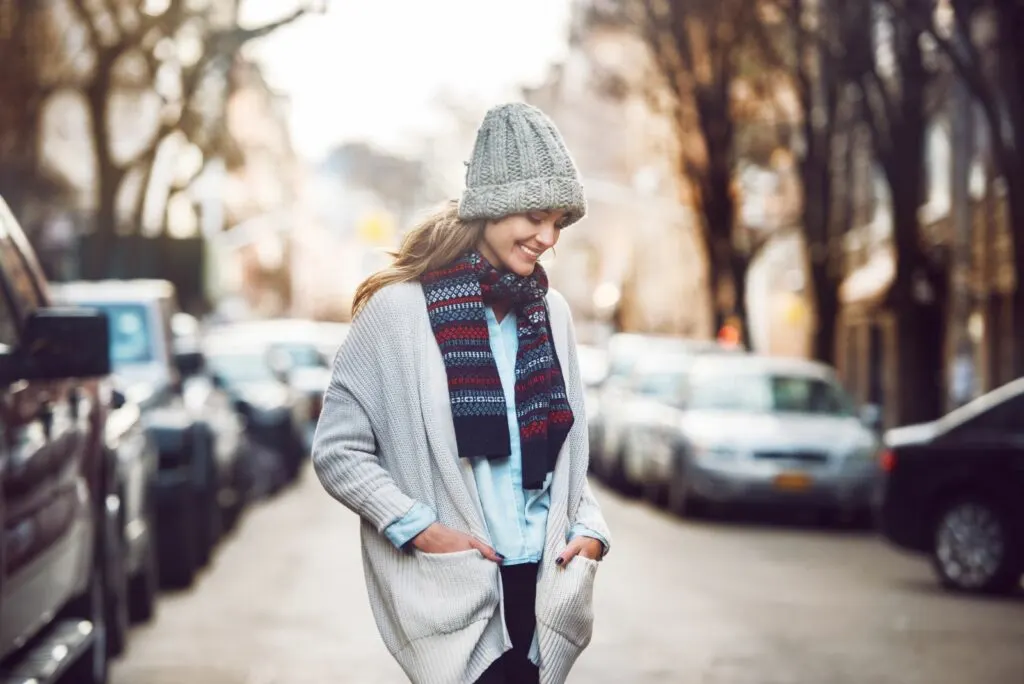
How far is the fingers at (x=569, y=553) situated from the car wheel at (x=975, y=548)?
900 cm

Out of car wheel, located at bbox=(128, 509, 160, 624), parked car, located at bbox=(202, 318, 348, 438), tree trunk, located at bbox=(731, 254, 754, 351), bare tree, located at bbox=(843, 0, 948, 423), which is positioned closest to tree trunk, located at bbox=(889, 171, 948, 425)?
bare tree, located at bbox=(843, 0, 948, 423)

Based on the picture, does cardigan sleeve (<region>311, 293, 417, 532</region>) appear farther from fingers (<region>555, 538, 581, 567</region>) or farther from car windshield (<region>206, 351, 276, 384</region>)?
car windshield (<region>206, 351, 276, 384</region>)

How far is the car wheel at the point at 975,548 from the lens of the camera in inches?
508

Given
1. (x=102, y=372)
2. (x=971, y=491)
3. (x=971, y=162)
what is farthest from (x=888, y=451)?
(x=971, y=162)

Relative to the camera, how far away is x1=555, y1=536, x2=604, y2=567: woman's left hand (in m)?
4.29

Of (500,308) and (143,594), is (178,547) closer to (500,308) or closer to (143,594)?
(143,594)

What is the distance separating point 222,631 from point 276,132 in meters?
102

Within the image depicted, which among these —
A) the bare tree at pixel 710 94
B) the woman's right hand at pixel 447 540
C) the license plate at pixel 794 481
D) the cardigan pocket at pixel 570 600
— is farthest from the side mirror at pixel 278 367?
the woman's right hand at pixel 447 540

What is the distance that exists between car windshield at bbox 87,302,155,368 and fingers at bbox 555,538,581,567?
32.0ft

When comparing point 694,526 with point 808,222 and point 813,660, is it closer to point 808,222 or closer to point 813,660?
point 813,660

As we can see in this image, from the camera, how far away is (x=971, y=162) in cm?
3173

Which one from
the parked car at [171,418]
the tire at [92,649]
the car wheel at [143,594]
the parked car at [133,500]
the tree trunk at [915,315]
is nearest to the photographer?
the tire at [92,649]

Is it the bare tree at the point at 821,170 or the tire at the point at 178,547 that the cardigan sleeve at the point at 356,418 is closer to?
the tire at the point at 178,547

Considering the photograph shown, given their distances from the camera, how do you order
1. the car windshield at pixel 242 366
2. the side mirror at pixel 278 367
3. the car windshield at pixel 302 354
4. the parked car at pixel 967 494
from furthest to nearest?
the car windshield at pixel 302 354 → the side mirror at pixel 278 367 → the car windshield at pixel 242 366 → the parked car at pixel 967 494
